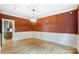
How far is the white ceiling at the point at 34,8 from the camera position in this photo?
1.82 meters

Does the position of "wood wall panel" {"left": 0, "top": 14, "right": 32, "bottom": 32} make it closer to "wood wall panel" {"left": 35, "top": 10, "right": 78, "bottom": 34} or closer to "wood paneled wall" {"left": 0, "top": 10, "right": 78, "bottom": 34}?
"wood paneled wall" {"left": 0, "top": 10, "right": 78, "bottom": 34}

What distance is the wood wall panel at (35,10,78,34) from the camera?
181 cm

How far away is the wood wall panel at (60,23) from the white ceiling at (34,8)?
0.09 metres

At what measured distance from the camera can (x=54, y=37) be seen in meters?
1.88

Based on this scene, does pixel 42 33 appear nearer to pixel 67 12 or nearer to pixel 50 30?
pixel 50 30

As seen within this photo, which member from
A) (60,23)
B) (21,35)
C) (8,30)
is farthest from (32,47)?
(60,23)

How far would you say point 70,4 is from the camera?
179 cm

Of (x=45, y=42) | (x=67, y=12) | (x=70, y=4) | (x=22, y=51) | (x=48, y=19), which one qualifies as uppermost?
(x=70, y=4)

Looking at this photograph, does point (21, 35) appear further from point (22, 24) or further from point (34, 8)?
point (34, 8)

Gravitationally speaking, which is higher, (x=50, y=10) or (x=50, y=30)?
(x=50, y=10)

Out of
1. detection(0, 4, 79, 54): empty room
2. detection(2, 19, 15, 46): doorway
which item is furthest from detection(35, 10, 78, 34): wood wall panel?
detection(2, 19, 15, 46): doorway

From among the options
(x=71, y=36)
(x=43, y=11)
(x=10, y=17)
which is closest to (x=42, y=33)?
(x=43, y=11)

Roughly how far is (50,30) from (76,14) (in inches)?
23.4

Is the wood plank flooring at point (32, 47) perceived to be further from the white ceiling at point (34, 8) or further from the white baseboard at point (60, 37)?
the white ceiling at point (34, 8)
